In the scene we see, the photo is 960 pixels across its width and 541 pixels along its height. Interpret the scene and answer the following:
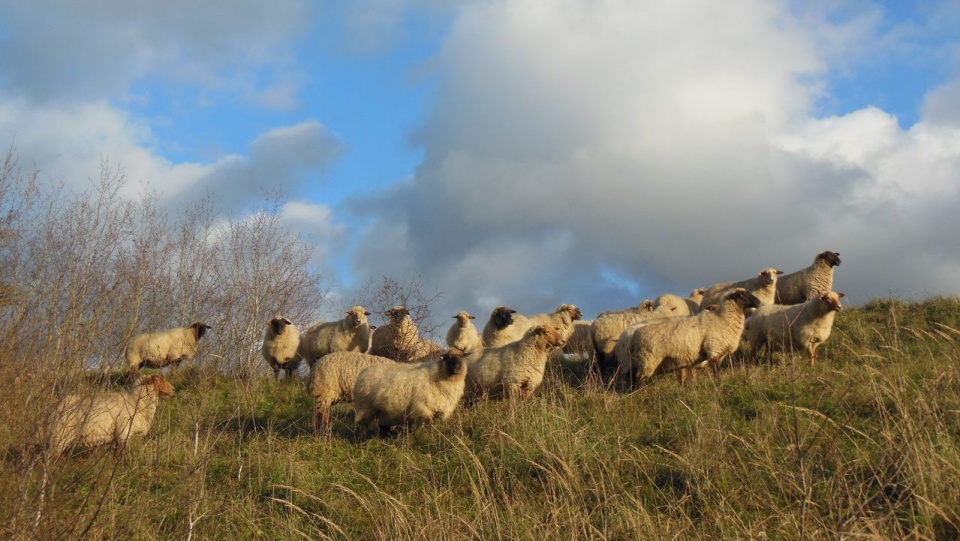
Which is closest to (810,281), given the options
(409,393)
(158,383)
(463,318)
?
(463,318)

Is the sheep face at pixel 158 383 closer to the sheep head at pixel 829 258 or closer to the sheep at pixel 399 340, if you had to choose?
the sheep at pixel 399 340

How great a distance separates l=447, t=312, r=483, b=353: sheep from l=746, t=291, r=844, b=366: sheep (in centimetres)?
621

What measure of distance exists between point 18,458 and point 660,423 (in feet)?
25.8

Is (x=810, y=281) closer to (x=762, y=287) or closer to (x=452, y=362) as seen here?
(x=762, y=287)

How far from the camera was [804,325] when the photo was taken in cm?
1445

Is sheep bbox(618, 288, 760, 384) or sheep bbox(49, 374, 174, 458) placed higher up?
sheep bbox(618, 288, 760, 384)

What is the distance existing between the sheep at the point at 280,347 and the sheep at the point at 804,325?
1075 centimetres

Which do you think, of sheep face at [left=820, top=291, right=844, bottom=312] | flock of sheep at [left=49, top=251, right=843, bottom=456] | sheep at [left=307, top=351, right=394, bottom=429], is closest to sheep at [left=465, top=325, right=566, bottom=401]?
flock of sheep at [left=49, top=251, right=843, bottom=456]

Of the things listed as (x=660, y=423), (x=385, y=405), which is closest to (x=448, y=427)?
(x=385, y=405)

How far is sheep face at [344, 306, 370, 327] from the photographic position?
60.5 ft

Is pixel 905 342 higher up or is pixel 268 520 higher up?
pixel 905 342

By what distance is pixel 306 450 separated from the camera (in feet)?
37.7

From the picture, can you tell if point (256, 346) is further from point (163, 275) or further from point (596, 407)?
point (596, 407)

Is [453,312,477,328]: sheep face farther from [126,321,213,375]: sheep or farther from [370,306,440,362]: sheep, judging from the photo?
[126,321,213,375]: sheep
